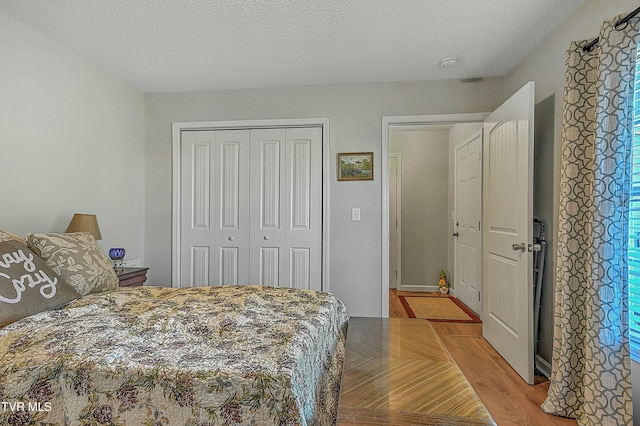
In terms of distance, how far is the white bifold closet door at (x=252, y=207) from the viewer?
339 centimetres

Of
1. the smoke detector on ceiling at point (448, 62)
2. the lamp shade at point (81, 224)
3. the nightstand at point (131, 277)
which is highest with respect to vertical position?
the smoke detector on ceiling at point (448, 62)

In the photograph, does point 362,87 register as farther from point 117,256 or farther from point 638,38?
point 117,256

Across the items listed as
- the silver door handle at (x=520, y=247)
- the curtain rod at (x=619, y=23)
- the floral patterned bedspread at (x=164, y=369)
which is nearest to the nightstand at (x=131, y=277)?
the floral patterned bedspread at (x=164, y=369)

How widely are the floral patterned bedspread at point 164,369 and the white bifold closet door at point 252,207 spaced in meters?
1.99

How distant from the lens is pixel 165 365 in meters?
0.97

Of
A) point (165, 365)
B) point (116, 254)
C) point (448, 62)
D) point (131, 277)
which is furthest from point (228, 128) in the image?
point (165, 365)

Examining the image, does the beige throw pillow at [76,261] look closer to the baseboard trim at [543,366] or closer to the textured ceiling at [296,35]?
the textured ceiling at [296,35]

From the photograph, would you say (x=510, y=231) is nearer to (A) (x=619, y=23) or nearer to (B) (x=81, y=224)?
(A) (x=619, y=23)

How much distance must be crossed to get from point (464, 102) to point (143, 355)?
3.31 m

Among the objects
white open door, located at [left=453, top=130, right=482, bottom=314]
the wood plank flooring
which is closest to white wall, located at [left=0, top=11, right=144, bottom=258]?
the wood plank flooring

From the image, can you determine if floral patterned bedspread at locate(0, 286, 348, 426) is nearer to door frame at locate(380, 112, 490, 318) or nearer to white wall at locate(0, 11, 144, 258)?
white wall at locate(0, 11, 144, 258)

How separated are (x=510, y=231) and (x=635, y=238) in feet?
2.68

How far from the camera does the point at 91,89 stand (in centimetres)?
287

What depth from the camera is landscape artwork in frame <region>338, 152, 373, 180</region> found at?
3314 millimetres
